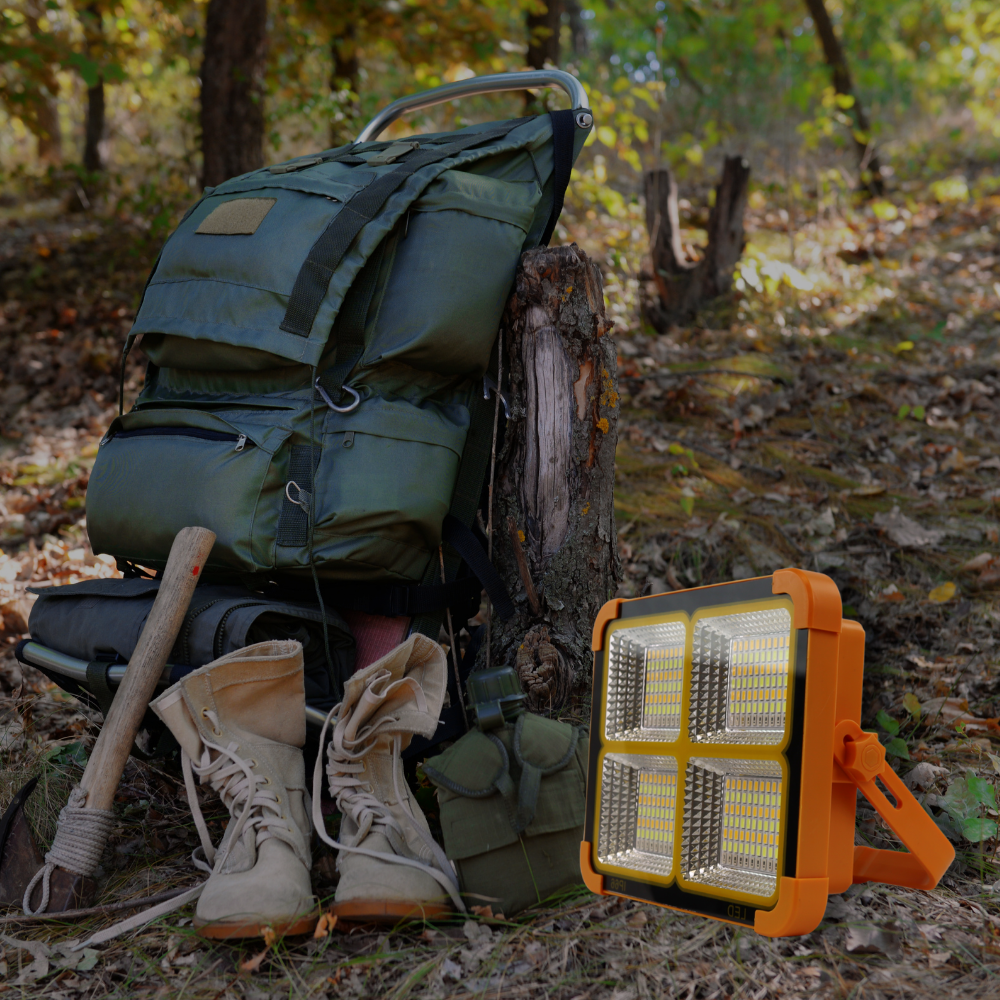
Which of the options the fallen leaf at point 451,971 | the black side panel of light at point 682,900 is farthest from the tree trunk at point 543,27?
the fallen leaf at point 451,971

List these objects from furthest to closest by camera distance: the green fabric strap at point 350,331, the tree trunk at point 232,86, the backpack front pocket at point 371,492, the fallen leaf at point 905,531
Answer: the tree trunk at point 232,86 < the fallen leaf at point 905,531 < the green fabric strap at point 350,331 < the backpack front pocket at point 371,492

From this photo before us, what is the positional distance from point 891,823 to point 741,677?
340mm

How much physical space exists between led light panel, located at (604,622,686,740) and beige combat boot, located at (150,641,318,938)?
0.75m

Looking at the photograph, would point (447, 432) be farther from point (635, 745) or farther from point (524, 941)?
point (524, 941)

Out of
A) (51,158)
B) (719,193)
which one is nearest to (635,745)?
(719,193)

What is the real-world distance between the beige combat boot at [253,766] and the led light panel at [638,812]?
25.2 inches

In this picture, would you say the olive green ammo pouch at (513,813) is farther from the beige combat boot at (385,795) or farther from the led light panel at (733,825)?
the led light panel at (733,825)

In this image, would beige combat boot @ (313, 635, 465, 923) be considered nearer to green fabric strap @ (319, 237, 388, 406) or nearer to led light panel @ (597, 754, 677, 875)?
led light panel @ (597, 754, 677, 875)

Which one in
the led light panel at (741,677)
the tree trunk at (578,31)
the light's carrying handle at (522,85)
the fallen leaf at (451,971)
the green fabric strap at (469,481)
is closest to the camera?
the led light panel at (741,677)

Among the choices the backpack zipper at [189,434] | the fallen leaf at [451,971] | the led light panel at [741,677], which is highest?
the backpack zipper at [189,434]

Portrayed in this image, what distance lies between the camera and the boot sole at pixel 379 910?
166cm

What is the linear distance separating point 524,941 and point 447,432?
127 cm

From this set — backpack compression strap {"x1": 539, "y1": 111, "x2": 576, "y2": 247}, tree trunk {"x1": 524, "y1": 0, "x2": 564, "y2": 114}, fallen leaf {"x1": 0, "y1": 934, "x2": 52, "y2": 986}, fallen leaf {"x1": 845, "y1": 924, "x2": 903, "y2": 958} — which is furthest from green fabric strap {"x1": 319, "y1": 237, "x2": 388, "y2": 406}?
tree trunk {"x1": 524, "y1": 0, "x2": 564, "y2": 114}

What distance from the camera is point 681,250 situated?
19.2ft
